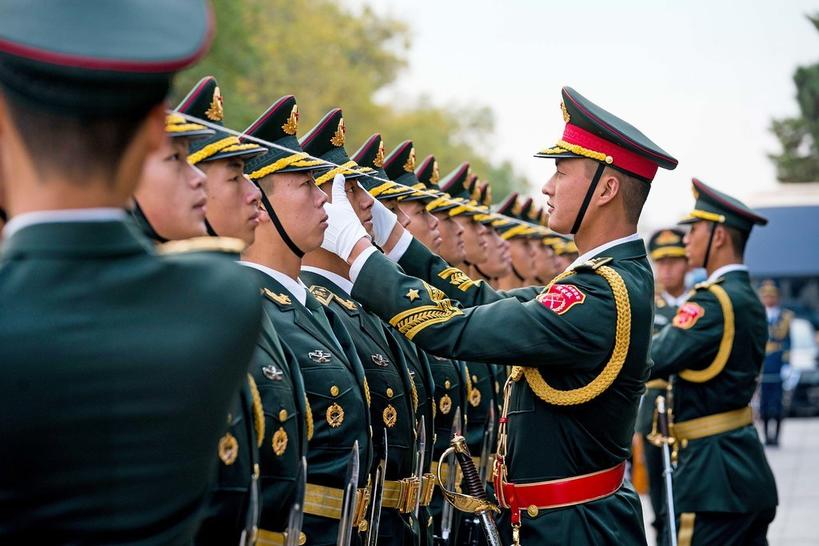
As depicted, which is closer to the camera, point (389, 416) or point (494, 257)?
point (389, 416)

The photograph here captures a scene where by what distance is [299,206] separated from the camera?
4.17m

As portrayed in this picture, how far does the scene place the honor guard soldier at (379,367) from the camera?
179 inches

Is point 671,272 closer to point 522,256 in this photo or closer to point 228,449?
point 522,256

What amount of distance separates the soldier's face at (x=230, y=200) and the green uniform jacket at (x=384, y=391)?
770 mm

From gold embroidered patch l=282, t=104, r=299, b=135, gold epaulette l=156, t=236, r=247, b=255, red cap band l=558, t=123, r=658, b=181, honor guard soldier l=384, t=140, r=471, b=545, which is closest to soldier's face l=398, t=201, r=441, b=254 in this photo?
honor guard soldier l=384, t=140, r=471, b=545

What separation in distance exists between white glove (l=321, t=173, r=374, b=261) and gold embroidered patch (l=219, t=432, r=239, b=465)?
5.00ft

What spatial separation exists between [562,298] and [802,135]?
25911 mm

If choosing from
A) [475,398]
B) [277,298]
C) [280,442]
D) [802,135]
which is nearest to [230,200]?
[277,298]

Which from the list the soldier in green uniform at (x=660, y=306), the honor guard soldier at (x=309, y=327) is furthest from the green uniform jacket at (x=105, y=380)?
the soldier in green uniform at (x=660, y=306)

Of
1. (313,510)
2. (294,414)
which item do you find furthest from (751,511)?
(294,414)

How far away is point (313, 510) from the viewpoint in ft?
12.4

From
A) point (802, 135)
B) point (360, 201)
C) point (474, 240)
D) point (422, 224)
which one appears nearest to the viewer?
point (360, 201)

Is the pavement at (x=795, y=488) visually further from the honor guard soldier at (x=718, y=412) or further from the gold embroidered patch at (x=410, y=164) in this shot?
the gold embroidered patch at (x=410, y=164)

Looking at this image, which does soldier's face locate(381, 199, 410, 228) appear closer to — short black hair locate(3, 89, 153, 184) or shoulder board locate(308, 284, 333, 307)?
shoulder board locate(308, 284, 333, 307)
